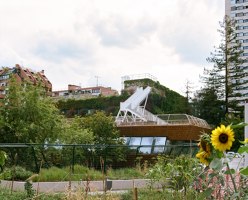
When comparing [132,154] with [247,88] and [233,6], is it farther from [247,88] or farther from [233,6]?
Answer: [233,6]

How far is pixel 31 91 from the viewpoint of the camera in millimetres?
21078

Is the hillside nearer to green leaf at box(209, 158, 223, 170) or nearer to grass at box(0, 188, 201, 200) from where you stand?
grass at box(0, 188, 201, 200)

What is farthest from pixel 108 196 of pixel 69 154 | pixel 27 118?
pixel 27 118

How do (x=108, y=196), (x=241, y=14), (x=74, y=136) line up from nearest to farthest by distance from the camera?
(x=108, y=196) → (x=74, y=136) → (x=241, y=14)

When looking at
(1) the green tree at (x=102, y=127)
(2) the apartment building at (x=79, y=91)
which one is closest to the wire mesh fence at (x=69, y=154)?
(1) the green tree at (x=102, y=127)

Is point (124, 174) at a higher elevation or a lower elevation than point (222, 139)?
lower

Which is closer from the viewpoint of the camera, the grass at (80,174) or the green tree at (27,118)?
the grass at (80,174)

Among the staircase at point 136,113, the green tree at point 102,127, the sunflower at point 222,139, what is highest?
the staircase at point 136,113

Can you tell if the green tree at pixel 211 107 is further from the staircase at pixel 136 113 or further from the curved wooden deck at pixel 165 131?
the staircase at pixel 136 113

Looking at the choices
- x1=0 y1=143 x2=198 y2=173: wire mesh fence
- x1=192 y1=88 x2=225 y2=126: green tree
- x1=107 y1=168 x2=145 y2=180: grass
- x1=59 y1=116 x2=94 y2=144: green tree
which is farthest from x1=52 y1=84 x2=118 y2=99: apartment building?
x1=107 y1=168 x2=145 y2=180: grass

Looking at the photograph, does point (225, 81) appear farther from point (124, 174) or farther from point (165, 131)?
point (124, 174)

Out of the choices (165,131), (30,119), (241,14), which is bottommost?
(30,119)

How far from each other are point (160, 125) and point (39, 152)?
17.8 meters

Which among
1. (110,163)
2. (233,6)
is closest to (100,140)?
(110,163)
